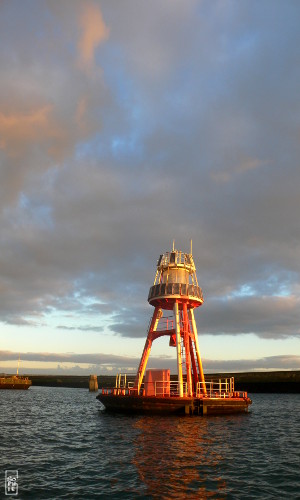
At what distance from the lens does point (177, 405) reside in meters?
39.8

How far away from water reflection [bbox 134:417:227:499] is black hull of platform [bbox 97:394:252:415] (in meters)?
4.04

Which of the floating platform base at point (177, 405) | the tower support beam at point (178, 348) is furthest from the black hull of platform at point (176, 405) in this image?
the tower support beam at point (178, 348)

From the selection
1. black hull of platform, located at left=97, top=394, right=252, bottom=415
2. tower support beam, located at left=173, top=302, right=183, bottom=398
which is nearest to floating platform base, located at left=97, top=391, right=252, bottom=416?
black hull of platform, located at left=97, top=394, right=252, bottom=415

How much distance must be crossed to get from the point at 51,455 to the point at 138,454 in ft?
17.2

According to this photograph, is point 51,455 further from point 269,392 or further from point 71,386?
point 71,386

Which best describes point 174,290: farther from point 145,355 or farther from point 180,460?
point 180,460

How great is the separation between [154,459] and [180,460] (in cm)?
143

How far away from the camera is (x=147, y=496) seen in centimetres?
1625

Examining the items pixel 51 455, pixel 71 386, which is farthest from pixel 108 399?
pixel 71 386

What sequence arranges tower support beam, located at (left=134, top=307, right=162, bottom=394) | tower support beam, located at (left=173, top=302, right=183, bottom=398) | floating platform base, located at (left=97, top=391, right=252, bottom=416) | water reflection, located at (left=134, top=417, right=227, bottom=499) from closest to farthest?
water reflection, located at (left=134, top=417, right=227, bottom=499) < floating platform base, located at (left=97, top=391, right=252, bottom=416) < tower support beam, located at (left=173, top=302, right=183, bottom=398) < tower support beam, located at (left=134, top=307, right=162, bottom=394)

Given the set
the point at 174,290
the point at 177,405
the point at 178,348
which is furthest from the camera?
the point at 174,290

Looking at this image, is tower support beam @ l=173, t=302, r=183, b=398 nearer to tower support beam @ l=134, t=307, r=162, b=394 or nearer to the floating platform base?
the floating platform base

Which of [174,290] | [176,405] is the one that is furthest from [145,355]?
[176,405]

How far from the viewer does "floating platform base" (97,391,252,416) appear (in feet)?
131
